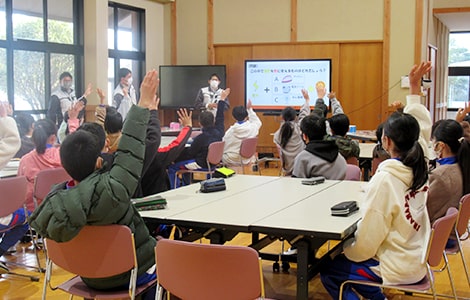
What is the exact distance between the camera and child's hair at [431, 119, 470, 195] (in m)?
3.54

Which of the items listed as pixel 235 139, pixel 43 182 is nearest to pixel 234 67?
pixel 235 139

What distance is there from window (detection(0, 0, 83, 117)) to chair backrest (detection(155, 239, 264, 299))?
7168mm

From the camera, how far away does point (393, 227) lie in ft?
8.75

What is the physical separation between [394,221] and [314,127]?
1.62m

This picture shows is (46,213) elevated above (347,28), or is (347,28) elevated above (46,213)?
(347,28)

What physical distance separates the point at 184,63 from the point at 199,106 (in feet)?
5.40

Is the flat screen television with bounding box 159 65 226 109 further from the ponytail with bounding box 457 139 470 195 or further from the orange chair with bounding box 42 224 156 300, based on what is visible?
the orange chair with bounding box 42 224 156 300

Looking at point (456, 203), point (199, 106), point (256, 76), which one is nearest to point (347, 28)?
point (256, 76)

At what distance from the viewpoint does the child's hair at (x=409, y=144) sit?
8.66ft

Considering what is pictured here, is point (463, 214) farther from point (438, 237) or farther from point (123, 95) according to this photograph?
point (123, 95)

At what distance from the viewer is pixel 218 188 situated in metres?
3.60

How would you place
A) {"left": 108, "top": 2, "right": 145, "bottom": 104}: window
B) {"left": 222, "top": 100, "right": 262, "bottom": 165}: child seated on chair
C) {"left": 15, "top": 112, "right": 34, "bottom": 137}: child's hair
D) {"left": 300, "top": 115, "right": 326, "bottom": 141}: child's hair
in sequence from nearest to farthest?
{"left": 300, "top": 115, "right": 326, "bottom": 141}: child's hair → {"left": 15, "top": 112, "right": 34, "bottom": 137}: child's hair → {"left": 222, "top": 100, "right": 262, "bottom": 165}: child seated on chair → {"left": 108, "top": 2, "right": 145, "bottom": 104}: window

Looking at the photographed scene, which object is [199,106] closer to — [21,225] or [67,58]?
[67,58]

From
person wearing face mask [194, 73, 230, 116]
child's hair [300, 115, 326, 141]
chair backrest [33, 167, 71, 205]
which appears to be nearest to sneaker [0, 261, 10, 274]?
chair backrest [33, 167, 71, 205]
